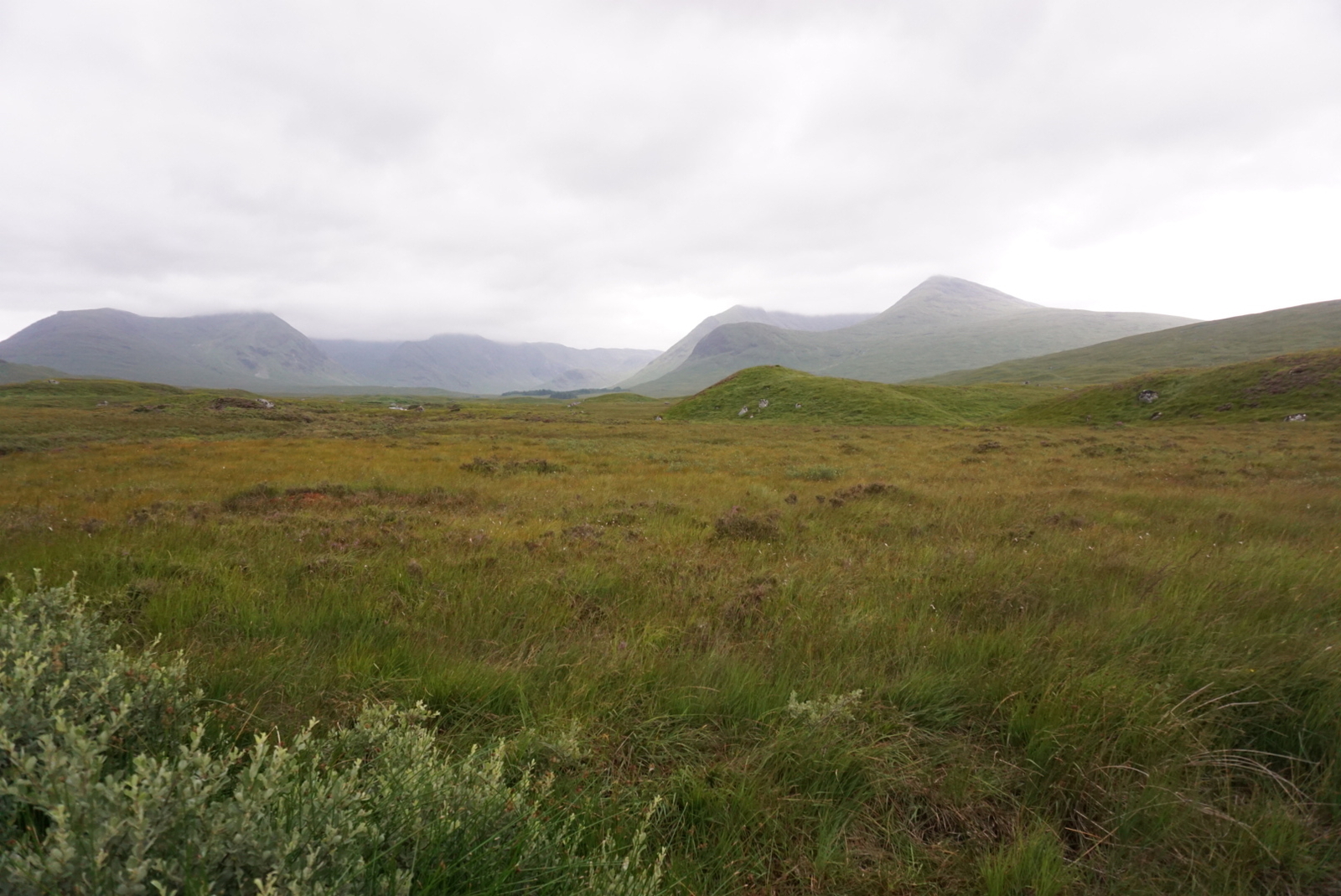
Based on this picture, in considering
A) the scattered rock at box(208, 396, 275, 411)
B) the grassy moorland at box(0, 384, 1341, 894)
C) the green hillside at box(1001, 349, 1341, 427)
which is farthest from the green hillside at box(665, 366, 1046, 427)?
the scattered rock at box(208, 396, 275, 411)

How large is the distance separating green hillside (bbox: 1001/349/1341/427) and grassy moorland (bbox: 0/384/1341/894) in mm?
43998

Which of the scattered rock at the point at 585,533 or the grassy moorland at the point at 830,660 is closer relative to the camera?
the grassy moorland at the point at 830,660

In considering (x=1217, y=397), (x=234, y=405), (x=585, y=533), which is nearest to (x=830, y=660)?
(x=585, y=533)

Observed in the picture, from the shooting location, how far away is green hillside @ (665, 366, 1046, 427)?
51578mm

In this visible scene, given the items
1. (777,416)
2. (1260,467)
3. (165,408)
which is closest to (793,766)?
(1260,467)

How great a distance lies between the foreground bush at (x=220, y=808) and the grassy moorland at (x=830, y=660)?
0.51m

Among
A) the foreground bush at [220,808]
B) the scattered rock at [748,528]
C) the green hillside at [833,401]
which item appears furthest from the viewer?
the green hillside at [833,401]

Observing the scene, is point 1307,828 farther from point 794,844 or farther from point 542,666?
point 542,666

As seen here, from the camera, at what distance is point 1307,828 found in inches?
102

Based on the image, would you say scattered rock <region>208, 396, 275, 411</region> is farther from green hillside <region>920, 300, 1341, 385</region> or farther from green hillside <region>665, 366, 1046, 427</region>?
green hillside <region>920, 300, 1341, 385</region>

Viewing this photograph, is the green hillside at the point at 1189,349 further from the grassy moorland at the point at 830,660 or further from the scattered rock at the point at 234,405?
the scattered rock at the point at 234,405

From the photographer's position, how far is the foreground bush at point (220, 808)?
145 centimetres

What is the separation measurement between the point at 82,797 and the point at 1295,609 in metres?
8.57

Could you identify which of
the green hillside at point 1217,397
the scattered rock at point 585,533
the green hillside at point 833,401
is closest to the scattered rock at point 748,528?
the scattered rock at point 585,533
